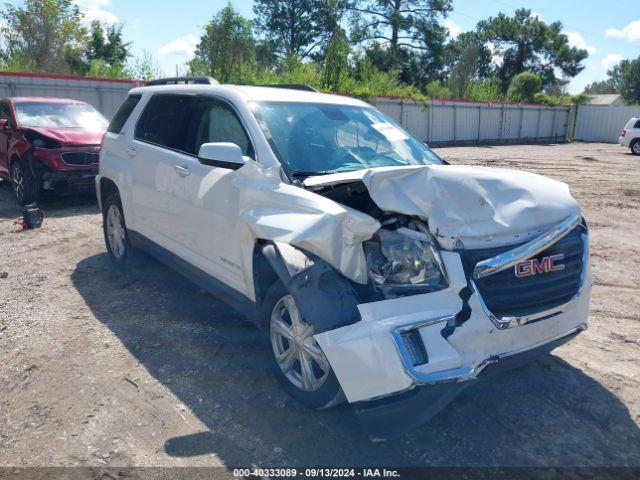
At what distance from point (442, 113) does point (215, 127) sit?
2822 cm

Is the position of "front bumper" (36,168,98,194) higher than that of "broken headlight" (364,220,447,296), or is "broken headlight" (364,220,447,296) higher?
"broken headlight" (364,220,447,296)

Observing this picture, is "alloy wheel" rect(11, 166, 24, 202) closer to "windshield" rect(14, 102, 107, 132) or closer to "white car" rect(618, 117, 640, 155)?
"windshield" rect(14, 102, 107, 132)

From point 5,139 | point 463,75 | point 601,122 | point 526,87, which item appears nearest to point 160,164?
point 5,139

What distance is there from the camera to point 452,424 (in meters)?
3.30

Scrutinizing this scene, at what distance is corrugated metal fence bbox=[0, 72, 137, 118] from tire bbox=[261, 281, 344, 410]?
1662cm

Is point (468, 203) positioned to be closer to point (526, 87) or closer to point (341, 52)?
point (341, 52)

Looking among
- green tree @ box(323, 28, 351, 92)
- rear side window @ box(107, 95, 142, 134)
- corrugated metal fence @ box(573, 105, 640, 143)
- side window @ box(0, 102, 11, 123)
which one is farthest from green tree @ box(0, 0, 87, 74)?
corrugated metal fence @ box(573, 105, 640, 143)

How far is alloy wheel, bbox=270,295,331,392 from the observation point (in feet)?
10.7

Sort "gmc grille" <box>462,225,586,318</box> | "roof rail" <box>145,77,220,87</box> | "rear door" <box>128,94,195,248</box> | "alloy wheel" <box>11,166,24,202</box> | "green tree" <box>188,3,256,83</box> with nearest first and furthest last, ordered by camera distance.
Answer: "gmc grille" <box>462,225,586,318</box> < "rear door" <box>128,94,195,248</box> < "roof rail" <box>145,77,220,87</box> < "alloy wheel" <box>11,166,24,202</box> < "green tree" <box>188,3,256,83</box>

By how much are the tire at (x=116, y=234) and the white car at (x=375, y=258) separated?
1.84 metres

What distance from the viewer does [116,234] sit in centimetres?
614

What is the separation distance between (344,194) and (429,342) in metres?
1.08

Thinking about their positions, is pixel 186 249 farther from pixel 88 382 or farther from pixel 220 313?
pixel 88 382

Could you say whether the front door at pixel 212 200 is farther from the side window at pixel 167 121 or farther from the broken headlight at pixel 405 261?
the broken headlight at pixel 405 261
